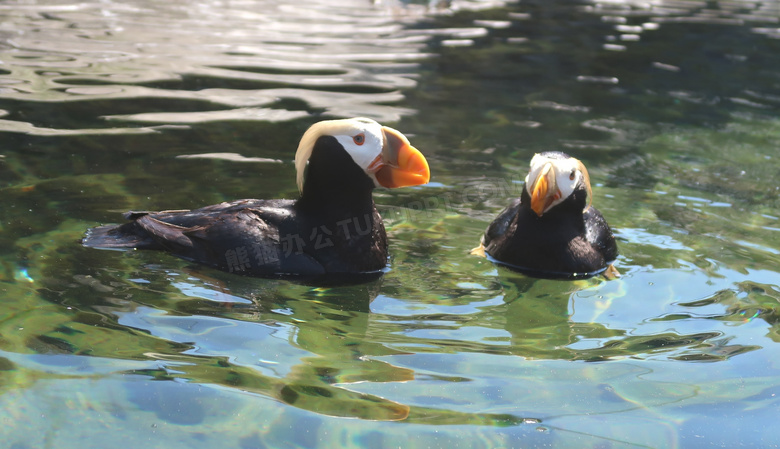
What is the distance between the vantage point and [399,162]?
16.1ft

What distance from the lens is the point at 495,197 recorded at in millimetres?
6742

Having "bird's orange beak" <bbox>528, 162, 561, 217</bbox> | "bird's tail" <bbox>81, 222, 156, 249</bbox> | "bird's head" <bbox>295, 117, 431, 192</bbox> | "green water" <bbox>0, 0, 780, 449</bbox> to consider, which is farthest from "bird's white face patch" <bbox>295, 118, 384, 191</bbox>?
"bird's tail" <bbox>81, 222, 156, 249</bbox>

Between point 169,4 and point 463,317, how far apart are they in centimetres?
1187

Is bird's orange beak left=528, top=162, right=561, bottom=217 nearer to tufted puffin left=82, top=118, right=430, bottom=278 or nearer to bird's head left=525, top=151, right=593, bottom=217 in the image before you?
bird's head left=525, top=151, right=593, bottom=217

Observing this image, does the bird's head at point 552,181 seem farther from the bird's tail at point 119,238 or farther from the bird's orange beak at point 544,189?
the bird's tail at point 119,238

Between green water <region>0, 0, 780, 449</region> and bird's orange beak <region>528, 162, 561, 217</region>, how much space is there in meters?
0.50

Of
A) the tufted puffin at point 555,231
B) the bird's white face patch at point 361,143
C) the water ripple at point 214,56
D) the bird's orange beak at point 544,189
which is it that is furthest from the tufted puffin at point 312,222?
the water ripple at point 214,56

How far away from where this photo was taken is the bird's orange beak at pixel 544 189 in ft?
16.9

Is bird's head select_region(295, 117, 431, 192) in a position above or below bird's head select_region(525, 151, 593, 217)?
above

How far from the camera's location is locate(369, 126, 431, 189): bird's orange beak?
4902 millimetres

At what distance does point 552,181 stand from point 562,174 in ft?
0.28

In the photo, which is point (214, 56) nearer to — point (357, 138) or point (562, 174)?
point (357, 138)

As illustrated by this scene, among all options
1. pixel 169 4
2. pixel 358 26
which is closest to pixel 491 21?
pixel 358 26

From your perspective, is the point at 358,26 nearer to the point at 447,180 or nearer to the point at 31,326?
the point at 447,180
